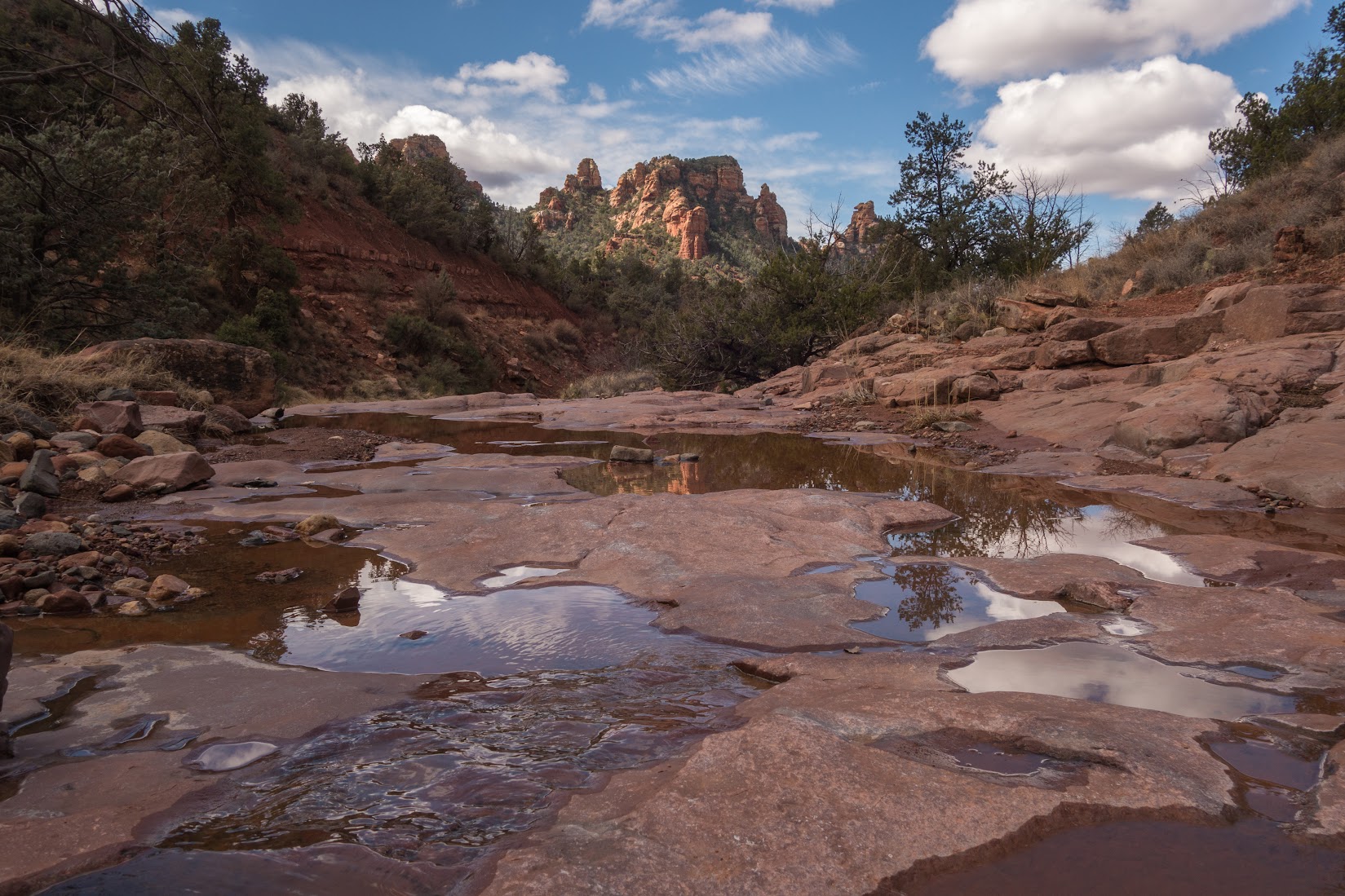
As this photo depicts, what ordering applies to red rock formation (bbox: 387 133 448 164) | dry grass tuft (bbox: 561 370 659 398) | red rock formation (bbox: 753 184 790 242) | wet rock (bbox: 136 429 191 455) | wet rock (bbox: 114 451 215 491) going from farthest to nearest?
red rock formation (bbox: 753 184 790 242), red rock formation (bbox: 387 133 448 164), dry grass tuft (bbox: 561 370 659 398), wet rock (bbox: 136 429 191 455), wet rock (bbox: 114 451 215 491)

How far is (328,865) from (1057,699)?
1974 millimetres

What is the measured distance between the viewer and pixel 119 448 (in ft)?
22.3

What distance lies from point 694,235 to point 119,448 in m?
76.5

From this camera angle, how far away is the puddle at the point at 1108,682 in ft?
7.46

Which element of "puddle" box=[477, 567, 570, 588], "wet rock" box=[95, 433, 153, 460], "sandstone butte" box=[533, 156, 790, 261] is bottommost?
"puddle" box=[477, 567, 570, 588]

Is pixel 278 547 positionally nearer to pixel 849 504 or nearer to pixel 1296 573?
pixel 849 504

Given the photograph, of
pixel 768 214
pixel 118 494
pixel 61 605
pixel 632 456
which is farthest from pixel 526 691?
pixel 768 214

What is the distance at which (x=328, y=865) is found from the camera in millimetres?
1499

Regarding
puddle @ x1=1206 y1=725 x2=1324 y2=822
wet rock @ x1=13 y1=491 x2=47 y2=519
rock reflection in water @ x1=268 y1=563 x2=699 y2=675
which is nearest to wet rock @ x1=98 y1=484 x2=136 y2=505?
wet rock @ x1=13 y1=491 x2=47 y2=519

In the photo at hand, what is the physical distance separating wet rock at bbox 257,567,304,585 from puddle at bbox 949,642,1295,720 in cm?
314


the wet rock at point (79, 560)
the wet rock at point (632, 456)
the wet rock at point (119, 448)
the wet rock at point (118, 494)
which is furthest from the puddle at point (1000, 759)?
the wet rock at point (119, 448)

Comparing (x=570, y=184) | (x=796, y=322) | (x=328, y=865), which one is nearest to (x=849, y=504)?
(x=328, y=865)

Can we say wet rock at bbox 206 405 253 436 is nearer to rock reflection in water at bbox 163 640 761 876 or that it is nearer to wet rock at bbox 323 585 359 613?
wet rock at bbox 323 585 359 613

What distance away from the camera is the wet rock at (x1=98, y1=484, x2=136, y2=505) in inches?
218
